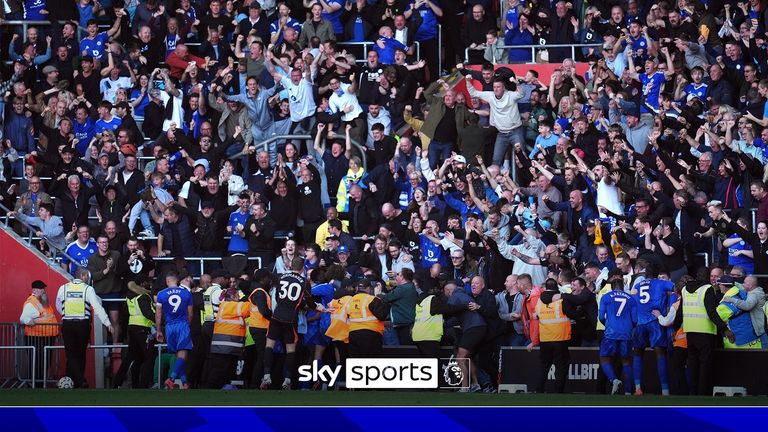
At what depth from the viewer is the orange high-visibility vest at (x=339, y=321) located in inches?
824

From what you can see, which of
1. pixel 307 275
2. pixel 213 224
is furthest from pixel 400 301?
pixel 213 224

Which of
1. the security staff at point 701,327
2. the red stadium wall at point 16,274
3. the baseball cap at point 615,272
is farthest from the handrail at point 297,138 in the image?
the security staff at point 701,327

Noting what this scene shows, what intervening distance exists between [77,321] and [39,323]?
1.11 meters

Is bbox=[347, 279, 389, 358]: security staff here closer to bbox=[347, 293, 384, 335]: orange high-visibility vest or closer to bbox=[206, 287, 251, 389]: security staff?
bbox=[347, 293, 384, 335]: orange high-visibility vest

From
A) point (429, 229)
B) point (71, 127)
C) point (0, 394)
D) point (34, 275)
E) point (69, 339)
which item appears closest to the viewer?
point (0, 394)

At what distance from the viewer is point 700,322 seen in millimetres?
19219

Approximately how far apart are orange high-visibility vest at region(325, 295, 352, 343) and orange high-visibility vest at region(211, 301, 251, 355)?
1184 mm

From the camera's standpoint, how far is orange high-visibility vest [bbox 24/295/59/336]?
73.6 feet

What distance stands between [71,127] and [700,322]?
490 inches

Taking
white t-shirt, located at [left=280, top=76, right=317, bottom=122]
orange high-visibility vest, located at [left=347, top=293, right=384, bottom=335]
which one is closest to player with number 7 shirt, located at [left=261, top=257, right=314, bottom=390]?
orange high-visibility vest, located at [left=347, top=293, right=384, bottom=335]

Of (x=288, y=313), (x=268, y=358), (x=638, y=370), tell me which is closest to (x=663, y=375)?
(x=638, y=370)

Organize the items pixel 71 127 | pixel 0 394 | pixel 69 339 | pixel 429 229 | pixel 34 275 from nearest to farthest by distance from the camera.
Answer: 1. pixel 0 394
2. pixel 69 339
3. pixel 429 229
4. pixel 34 275
5. pixel 71 127

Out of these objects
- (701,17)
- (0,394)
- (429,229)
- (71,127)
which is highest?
(701,17)

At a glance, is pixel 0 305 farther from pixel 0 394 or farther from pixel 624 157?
pixel 624 157
